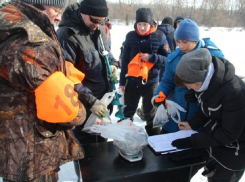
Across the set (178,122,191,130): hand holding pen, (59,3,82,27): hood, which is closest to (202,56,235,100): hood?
(178,122,191,130): hand holding pen

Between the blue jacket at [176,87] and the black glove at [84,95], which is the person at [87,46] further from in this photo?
the blue jacket at [176,87]

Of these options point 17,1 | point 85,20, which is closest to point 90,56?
point 85,20

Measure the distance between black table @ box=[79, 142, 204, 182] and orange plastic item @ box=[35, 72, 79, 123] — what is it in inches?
21.1

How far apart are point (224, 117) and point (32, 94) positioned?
4.04ft

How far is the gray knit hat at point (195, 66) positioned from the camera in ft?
4.48

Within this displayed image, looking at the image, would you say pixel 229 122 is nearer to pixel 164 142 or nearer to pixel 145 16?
pixel 164 142

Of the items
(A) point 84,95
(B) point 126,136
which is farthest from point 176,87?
(A) point 84,95

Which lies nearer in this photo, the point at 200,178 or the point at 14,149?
the point at 14,149

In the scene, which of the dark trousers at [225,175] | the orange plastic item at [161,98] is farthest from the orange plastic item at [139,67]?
the dark trousers at [225,175]

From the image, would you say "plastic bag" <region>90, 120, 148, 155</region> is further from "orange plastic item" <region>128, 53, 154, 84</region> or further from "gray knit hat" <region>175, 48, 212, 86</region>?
"orange plastic item" <region>128, 53, 154, 84</region>

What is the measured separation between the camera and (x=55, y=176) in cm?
136

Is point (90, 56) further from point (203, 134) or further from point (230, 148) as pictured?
point (230, 148)

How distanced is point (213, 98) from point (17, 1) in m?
1.37

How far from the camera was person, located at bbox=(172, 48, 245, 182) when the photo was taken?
138 centimetres
